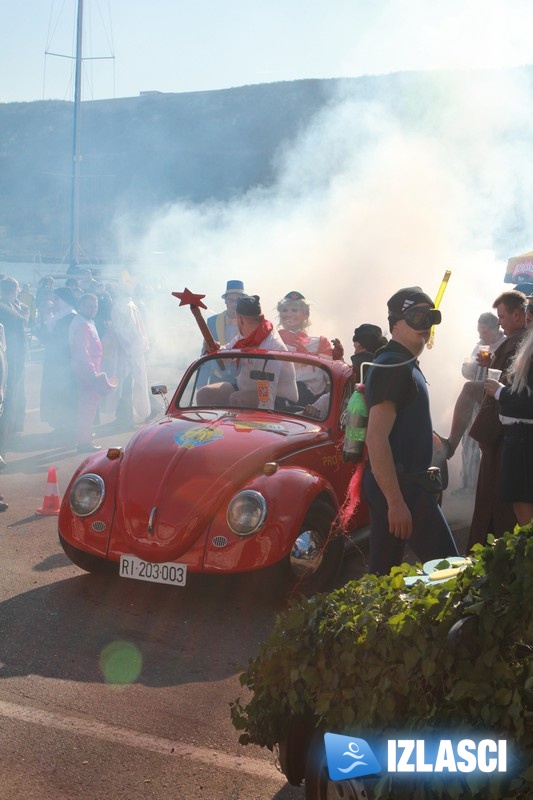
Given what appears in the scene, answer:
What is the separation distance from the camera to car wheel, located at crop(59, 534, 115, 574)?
6.42 m

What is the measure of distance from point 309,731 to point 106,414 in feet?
44.9

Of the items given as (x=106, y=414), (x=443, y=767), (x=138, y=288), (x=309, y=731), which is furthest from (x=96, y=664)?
(x=138, y=288)

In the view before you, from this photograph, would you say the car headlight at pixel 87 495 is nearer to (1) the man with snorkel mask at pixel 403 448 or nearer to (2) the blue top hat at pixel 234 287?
(1) the man with snorkel mask at pixel 403 448

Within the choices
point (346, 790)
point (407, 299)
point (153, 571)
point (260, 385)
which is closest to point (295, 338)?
point (260, 385)

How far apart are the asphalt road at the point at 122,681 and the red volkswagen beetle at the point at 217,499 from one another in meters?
0.24

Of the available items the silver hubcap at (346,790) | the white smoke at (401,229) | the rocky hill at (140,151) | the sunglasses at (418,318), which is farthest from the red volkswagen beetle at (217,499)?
the rocky hill at (140,151)

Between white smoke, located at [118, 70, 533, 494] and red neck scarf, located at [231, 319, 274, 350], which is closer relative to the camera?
red neck scarf, located at [231, 319, 274, 350]

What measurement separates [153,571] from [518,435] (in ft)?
7.55

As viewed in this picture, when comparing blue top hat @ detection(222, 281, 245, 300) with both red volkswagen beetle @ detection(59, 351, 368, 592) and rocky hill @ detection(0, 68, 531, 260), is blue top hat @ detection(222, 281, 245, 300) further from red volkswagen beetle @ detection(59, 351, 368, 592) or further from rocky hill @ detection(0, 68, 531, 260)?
rocky hill @ detection(0, 68, 531, 260)

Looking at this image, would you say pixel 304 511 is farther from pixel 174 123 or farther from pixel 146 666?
pixel 174 123

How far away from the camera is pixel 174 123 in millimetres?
87812

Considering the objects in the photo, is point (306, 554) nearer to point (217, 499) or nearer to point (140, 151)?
point (217, 499)

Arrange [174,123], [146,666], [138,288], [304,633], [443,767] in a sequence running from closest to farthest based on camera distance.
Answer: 1. [443,767]
2. [304,633]
3. [146,666]
4. [138,288]
5. [174,123]

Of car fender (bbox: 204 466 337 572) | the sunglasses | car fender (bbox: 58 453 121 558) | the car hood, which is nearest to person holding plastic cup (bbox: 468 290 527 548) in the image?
car fender (bbox: 204 466 337 572)
